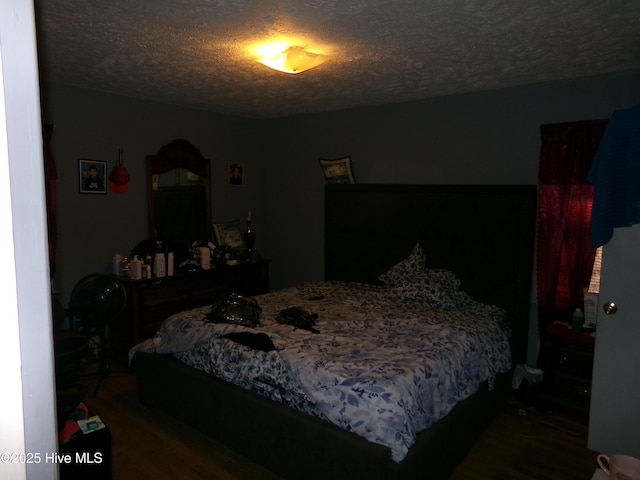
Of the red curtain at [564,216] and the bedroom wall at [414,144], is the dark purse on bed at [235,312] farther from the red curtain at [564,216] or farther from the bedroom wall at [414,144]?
the red curtain at [564,216]

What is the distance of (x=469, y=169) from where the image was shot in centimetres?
397

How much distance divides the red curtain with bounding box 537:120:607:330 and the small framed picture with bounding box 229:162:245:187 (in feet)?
11.2

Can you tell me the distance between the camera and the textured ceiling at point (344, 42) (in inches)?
83.7

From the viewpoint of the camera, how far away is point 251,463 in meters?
2.69

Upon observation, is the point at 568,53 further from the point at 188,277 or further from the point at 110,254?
the point at 110,254

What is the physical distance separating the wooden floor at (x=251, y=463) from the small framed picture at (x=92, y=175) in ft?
6.44

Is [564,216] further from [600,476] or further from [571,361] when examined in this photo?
[600,476]

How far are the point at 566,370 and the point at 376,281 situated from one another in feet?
6.18

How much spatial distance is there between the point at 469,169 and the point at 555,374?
74.2 inches

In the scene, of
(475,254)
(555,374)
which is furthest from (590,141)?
(555,374)

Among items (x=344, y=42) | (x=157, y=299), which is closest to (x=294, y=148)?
(x=157, y=299)

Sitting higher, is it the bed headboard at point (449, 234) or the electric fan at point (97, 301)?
the bed headboard at point (449, 234)

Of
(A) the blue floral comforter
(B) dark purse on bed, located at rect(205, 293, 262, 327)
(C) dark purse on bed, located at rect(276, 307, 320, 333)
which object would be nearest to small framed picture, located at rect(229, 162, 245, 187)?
(A) the blue floral comforter

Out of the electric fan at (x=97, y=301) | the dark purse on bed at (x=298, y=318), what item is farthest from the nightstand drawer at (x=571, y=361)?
the electric fan at (x=97, y=301)
